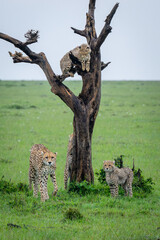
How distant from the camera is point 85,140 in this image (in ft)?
28.7

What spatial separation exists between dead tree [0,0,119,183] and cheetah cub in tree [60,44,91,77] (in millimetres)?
114

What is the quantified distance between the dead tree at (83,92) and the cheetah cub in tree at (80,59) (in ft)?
0.38

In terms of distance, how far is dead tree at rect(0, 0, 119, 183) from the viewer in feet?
27.9

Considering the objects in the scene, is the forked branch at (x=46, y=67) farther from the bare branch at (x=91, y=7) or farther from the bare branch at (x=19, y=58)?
the bare branch at (x=91, y=7)

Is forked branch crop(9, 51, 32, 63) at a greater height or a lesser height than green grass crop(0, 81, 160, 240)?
greater

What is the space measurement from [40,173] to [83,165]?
1.04 metres

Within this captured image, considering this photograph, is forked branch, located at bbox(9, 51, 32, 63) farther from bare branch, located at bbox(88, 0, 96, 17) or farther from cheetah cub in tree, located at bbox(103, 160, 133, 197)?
cheetah cub in tree, located at bbox(103, 160, 133, 197)

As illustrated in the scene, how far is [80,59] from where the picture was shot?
8.59 meters

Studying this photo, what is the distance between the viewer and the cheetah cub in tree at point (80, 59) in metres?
8.56

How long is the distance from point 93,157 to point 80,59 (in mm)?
5274

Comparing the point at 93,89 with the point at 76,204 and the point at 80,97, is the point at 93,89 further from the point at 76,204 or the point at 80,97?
the point at 76,204

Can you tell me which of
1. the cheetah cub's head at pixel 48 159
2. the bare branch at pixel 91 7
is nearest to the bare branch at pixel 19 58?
the bare branch at pixel 91 7

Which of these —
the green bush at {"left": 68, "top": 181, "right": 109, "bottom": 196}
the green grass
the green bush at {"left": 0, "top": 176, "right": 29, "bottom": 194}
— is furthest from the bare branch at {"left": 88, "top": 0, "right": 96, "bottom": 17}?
the green bush at {"left": 0, "top": 176, "right": 29, "bottom": 194}

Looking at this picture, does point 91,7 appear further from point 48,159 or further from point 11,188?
point 11,188
